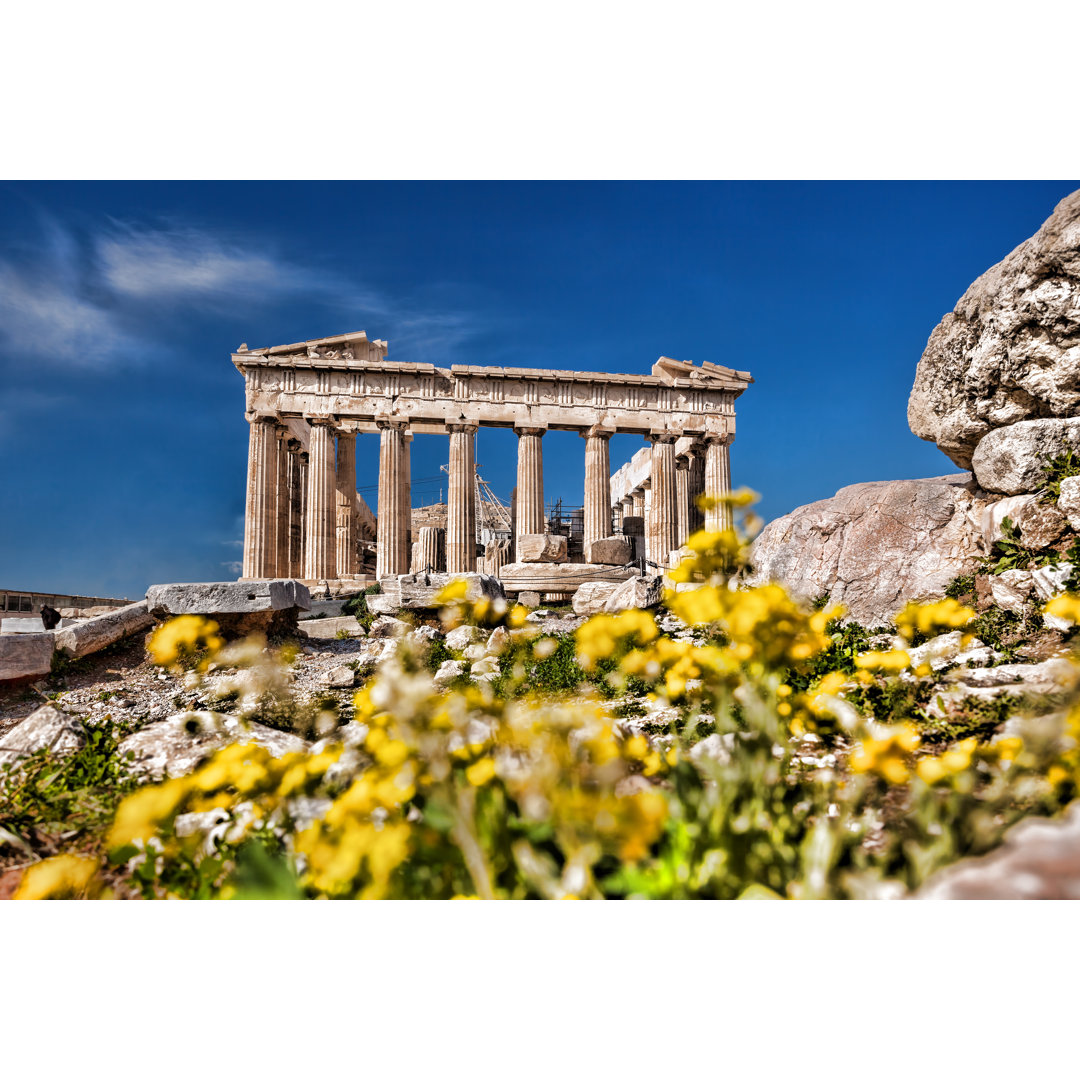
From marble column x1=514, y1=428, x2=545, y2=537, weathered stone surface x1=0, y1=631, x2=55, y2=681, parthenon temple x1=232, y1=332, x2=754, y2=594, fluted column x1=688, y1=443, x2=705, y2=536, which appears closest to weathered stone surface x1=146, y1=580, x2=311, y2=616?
weathered stone surface x1=0, y1=631, x2=55, y2=681

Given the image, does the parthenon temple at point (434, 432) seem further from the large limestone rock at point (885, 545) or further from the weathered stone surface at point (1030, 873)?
the weathered stone surface at point (1030, 873)

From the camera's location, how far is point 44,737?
3996mm

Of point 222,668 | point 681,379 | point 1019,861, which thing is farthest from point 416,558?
point 1019,861

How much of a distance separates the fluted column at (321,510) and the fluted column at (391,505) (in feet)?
5.49

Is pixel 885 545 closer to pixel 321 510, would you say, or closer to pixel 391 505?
pixel 391 505

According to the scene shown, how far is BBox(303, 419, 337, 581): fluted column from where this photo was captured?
21.8 m

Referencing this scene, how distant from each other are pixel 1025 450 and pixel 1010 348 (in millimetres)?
1018

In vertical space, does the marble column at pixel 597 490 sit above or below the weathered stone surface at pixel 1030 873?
above

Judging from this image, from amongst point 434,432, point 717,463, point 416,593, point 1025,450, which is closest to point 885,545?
point 1025,450

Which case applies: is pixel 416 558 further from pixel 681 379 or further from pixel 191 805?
pixel 191 805

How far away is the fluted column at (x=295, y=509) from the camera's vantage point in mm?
24312

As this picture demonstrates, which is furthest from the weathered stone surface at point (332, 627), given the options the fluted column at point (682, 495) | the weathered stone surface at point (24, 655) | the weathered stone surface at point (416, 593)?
the fluted column at point (682, 495)

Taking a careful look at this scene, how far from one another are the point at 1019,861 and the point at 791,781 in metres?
1.21

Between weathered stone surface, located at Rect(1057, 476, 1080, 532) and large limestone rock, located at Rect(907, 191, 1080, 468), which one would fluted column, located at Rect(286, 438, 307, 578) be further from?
weathered stone surface, located at Rect(1057, 476, 1080, 532)
